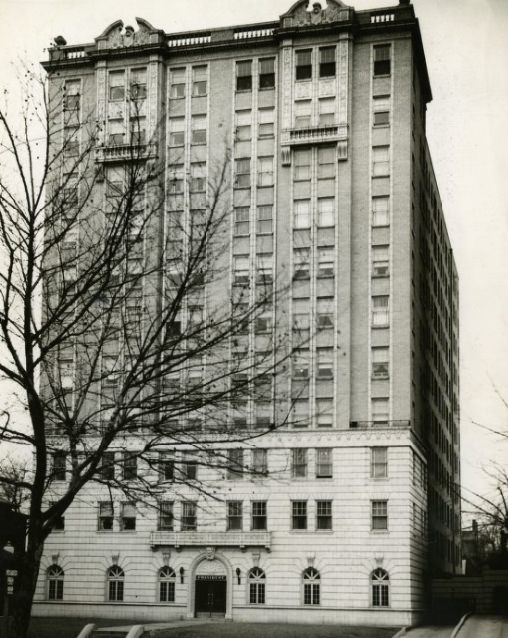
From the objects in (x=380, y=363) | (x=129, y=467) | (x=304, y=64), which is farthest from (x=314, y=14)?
(x=129, y=467)

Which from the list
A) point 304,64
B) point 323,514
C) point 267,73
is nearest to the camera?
point 323,514

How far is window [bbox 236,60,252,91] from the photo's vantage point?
78.6 meters

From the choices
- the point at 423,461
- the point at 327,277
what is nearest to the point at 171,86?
the point at 327,277

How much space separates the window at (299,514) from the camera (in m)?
71.8

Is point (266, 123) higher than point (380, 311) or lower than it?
higher

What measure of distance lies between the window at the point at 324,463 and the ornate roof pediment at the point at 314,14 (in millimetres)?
31684

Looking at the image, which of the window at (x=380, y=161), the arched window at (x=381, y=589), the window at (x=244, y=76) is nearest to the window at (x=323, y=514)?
the arched window at (x=381, y=589)

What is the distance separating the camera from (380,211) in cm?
7488

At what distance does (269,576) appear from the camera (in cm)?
7131

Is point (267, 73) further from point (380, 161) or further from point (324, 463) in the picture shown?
point (324, 463)

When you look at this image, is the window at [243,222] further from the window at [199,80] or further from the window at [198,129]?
the window at [199,80]

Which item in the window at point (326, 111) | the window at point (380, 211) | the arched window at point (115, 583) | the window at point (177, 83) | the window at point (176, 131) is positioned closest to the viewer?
the arched window at point (115, 583)

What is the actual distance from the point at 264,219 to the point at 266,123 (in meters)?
7.50

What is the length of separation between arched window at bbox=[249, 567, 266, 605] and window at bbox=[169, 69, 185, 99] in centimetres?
3671
